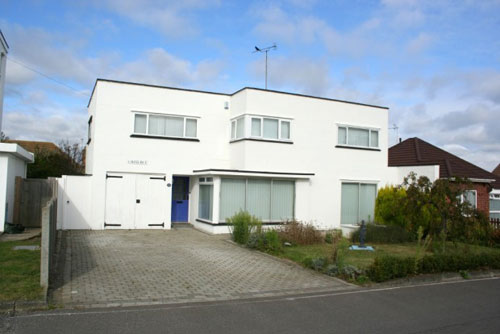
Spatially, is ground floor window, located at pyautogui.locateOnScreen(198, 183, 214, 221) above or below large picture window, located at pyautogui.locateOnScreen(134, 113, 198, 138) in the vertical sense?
below

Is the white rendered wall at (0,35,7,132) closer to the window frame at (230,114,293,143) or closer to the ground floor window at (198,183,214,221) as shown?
the ground floor window at (198,183,214,221)

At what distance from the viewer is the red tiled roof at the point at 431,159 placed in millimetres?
22375

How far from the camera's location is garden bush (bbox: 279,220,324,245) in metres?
15.6

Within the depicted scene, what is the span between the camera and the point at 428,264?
11086mm

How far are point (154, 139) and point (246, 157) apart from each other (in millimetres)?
4065

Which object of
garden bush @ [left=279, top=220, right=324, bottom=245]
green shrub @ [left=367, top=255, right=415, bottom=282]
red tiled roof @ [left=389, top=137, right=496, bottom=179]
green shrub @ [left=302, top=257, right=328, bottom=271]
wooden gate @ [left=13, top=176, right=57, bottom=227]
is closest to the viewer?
green shrub @ [left=367, top=255, right=415, bottom=282]

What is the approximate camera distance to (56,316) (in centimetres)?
693

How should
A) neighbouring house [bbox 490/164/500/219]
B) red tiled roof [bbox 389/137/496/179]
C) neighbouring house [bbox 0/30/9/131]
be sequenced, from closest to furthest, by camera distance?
neighbouring house [bbox 0/30/9/131]
red tiled roof [bbox 389/137/496/179]
neighbouring house [bbox 490/164/500/219]

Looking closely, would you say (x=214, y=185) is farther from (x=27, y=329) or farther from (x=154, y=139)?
(x=27, y=329)

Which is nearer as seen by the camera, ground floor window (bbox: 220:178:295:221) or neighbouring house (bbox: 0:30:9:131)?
ground floor window (bbox: 220:178:295:221)

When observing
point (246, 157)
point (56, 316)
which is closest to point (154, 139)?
point (246, 157)

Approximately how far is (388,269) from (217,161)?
11.1 metres

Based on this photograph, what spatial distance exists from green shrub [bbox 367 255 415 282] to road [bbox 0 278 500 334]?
41.0 inches

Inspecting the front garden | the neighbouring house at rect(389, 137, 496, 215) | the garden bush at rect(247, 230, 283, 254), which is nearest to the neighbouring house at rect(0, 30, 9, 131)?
the front garden
